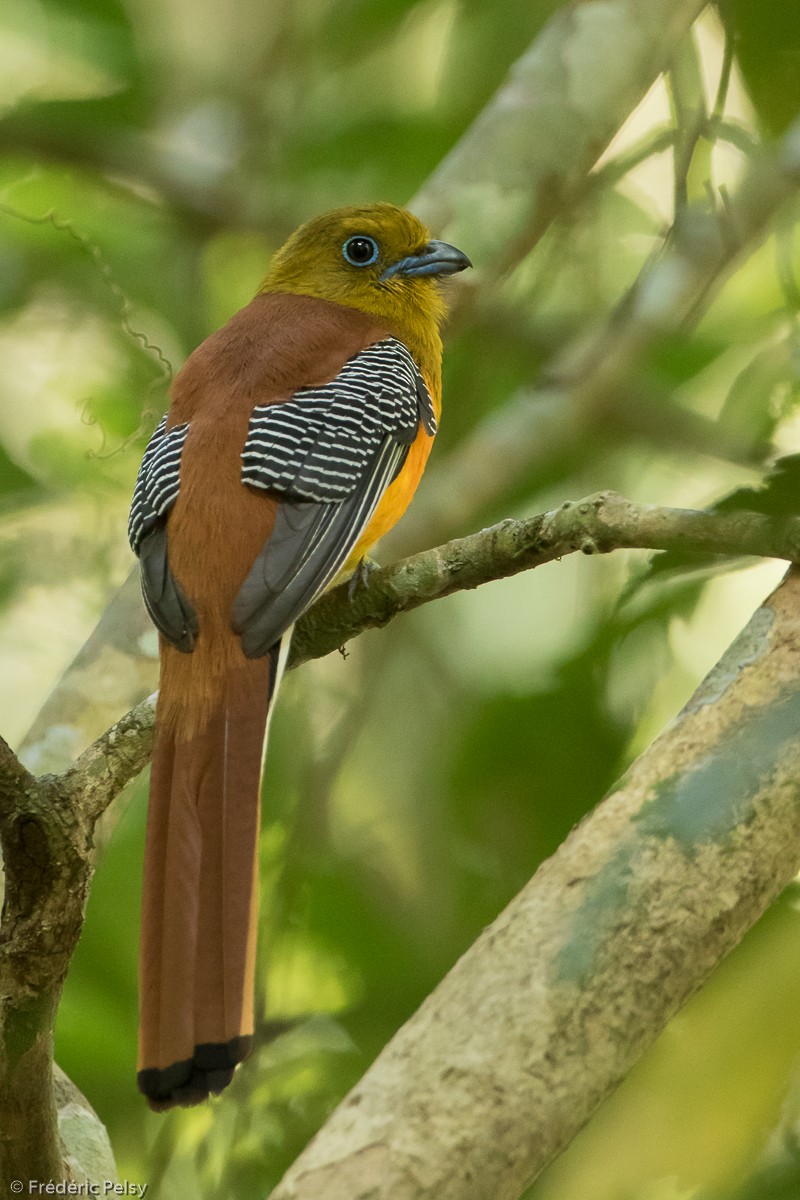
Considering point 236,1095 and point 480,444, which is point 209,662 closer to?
point 236,1095

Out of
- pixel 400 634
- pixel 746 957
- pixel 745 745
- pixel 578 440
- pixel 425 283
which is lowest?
pixel 746 957

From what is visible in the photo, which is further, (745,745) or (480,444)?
(480,444)

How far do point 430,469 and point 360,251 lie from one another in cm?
72

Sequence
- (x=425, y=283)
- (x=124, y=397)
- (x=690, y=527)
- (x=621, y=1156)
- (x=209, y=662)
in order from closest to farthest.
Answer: (x=621, y=1156) < (x=690, y=527) < (x=209, y=662) < (x=425, y=283) < (x=124, y=397)

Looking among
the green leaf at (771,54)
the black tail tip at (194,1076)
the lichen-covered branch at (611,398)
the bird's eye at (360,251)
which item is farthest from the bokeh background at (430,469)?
the green leaf at (771,54)

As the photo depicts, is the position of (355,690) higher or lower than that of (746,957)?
higher

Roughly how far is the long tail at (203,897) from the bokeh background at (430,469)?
560mm

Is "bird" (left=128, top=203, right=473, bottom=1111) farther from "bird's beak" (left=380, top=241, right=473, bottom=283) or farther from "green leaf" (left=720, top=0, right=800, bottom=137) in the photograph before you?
"green leaf" (left=720, top=0, right=800, bottom=137)

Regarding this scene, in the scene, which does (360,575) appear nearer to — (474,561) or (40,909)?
(474,561)

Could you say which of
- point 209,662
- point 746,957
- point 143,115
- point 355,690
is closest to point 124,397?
point 143,115

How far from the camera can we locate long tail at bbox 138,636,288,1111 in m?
2.04

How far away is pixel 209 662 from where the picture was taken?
2.54 m

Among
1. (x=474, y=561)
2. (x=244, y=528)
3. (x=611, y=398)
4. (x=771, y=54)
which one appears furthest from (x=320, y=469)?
(x=771, y=54)

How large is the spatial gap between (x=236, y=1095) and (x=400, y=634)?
4.75ft
